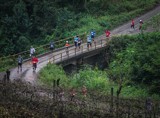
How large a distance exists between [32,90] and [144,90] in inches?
431

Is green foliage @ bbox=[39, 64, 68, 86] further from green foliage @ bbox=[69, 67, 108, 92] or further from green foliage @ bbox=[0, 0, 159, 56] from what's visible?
green foliage @ bbox=[0, 0, 159, 56]

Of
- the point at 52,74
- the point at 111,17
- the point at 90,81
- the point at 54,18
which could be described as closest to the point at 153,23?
the point at 111,17

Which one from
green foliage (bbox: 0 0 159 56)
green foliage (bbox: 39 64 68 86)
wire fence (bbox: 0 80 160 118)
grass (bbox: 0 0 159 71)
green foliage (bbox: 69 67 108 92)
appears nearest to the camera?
wire fence (bbox: 0 80 160 118)

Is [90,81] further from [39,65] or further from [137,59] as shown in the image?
[39,65]

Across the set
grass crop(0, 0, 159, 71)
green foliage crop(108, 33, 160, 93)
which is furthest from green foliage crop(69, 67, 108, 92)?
grass crop(0, 0, 159, 71)

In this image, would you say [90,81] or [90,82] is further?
[90,81]

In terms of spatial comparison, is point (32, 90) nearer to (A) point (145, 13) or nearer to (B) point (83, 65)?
(B) point (83, 65)

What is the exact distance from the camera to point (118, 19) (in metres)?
50.2

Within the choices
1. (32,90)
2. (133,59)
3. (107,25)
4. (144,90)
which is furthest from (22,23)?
(32,90)

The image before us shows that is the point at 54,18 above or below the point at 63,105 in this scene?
above

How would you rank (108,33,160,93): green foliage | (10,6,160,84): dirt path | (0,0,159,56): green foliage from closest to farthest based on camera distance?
(108,33,160,93): green foliage < (10,6,160,84): dirt path < (0,0,159,56): green foliage

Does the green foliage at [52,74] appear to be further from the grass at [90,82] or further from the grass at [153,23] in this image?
the grass at [153,23]

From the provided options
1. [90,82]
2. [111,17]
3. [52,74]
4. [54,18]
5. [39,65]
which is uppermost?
[111,17]

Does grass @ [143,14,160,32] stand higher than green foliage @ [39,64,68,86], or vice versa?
grass @ [143,14,160,32]
